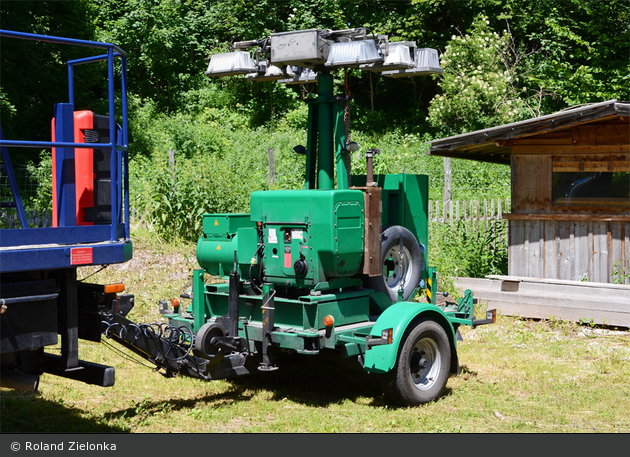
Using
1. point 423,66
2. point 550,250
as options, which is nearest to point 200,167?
point 550,250

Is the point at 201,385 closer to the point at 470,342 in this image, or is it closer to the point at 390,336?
the point at 390,336

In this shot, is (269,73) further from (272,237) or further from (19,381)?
(19,381)

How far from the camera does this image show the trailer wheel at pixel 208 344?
605 cm

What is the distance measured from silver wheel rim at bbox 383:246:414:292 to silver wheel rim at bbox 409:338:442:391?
727 mm

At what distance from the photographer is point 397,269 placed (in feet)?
23.7

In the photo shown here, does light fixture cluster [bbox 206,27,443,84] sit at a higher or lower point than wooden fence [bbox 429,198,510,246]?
higher

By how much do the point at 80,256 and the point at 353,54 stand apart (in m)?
3.09

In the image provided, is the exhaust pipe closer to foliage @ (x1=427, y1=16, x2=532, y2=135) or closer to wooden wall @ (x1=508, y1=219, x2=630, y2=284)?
wooden wall @ (x1=508, y1=219, x2=630, y2=284)

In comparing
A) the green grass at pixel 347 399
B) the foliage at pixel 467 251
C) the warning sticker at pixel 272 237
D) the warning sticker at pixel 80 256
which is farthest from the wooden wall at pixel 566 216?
the warning sticker at pixel 80 256

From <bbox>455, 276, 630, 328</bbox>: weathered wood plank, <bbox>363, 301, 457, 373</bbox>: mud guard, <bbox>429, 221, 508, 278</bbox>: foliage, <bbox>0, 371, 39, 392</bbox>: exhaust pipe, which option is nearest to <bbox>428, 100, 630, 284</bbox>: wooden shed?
<bbox>455, 276, 630, 328</bbox>: weathered wood plank

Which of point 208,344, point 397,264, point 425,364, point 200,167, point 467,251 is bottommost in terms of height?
point 425,364

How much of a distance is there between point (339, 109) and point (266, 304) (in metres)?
2.12

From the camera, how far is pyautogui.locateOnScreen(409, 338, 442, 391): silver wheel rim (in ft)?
21.6

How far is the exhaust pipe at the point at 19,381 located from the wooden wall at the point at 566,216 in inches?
328
